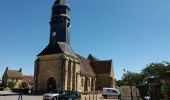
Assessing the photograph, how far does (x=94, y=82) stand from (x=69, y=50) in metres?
15.9

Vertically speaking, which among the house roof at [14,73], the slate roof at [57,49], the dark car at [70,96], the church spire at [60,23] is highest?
the church spire at [60,23]

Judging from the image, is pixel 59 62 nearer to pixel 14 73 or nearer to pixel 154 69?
pixel 154 69

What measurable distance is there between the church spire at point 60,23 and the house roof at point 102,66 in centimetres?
1833

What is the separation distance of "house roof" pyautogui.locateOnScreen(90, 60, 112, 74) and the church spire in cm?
1833

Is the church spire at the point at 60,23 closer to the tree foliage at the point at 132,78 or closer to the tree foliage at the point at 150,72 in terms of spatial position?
the tree foliage at the point at 150,72

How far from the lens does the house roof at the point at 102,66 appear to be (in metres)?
57.4

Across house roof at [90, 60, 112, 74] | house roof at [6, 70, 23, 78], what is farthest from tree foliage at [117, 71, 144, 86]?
house roof at [6, 70, 23, 78]

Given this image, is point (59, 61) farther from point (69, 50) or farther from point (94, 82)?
point (94, 82)

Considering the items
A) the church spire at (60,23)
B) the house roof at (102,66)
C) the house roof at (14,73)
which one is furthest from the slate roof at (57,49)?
the house roof at (14,73)

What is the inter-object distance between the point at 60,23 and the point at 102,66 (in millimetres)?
22070

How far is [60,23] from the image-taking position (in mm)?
42688

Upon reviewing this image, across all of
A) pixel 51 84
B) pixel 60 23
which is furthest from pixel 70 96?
pixel 60 23

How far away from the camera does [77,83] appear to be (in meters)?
40.9

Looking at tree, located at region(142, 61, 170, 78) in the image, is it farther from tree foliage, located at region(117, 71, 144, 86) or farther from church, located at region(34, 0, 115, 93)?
church, located at region(34, 0, 115, 93)
